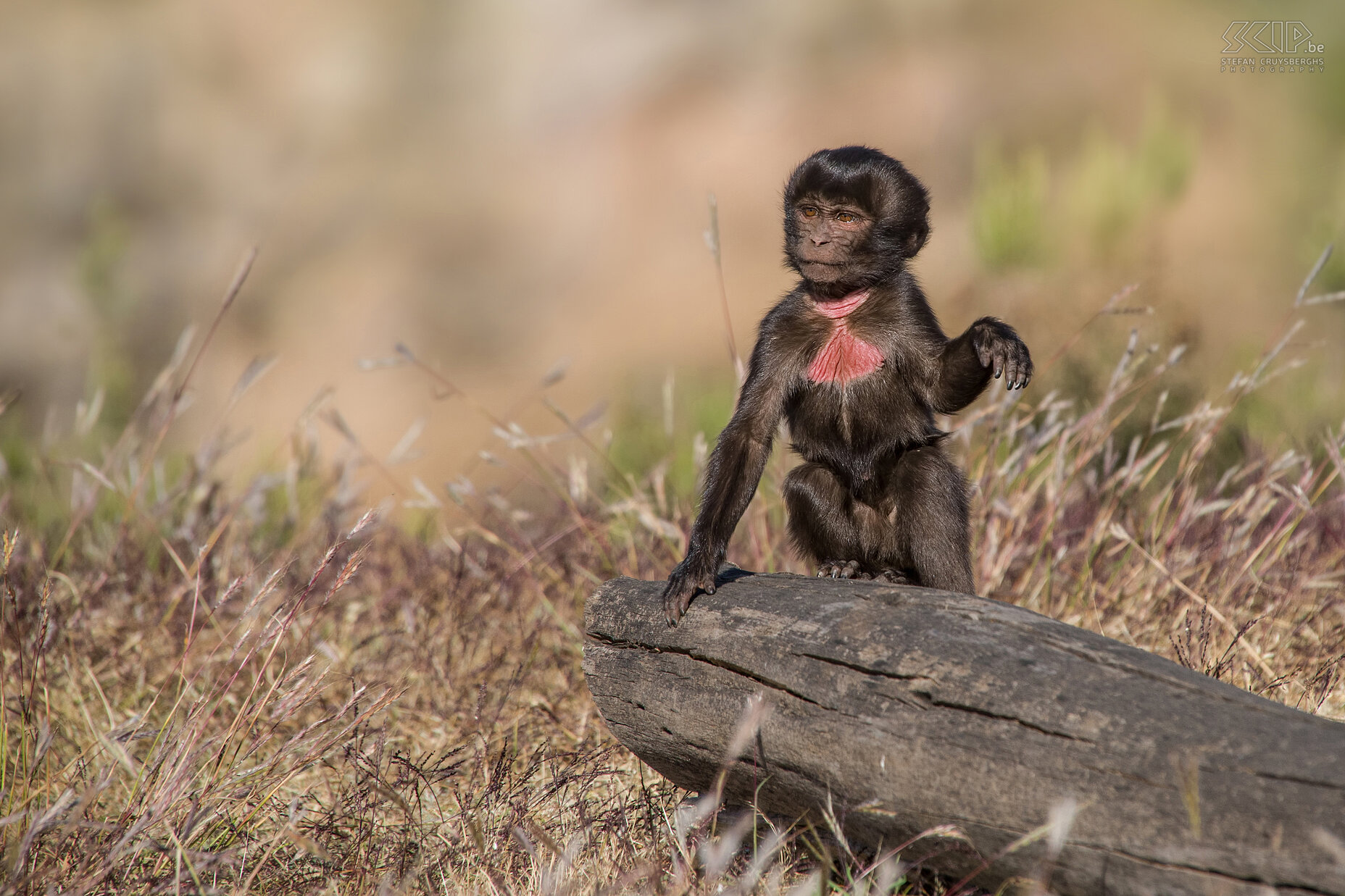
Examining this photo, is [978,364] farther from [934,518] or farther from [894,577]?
[894,577]

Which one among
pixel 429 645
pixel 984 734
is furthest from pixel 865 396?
pixel 429 645

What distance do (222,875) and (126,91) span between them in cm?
1152

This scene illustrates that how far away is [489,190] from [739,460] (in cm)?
895

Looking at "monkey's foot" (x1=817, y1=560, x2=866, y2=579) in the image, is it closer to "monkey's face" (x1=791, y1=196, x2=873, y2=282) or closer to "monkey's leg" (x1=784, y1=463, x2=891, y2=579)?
"monkey's leg" (x1=784, y1=463, x2=891, y2=579)

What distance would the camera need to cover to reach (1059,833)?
4.75 feet

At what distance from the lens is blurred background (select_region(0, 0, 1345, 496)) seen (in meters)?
9.10

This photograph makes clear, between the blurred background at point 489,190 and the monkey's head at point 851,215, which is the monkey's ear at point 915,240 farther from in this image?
the blurred background at point 489,190

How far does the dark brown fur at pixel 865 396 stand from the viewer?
9.58ft

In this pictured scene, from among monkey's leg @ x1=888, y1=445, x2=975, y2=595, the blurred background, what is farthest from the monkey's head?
the blurred background

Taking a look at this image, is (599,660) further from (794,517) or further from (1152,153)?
(1152,153)

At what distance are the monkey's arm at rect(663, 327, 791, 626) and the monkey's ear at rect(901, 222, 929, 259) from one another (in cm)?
45

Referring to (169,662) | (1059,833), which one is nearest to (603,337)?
(169,662)

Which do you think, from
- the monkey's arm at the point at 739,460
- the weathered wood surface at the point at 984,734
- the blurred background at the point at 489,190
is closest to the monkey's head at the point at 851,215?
the monkey's arm at the point at 739,460

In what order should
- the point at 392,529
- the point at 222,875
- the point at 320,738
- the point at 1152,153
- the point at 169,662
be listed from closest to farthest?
the point at 320,738
the point at 222,875
the point at 169,662
the point at 392,529
the point at 1152,153
